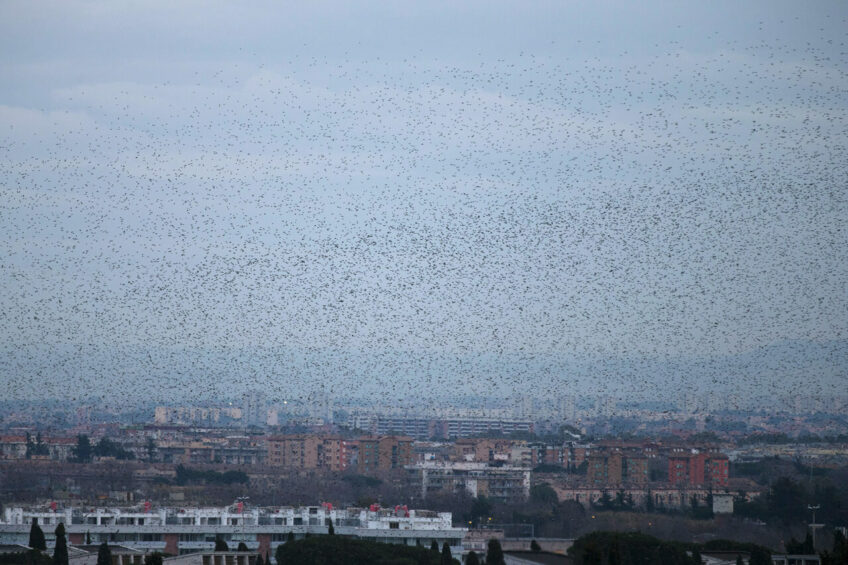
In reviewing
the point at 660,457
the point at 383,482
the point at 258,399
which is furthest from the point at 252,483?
the point at 258,399

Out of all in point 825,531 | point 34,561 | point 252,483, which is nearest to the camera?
point 34,561

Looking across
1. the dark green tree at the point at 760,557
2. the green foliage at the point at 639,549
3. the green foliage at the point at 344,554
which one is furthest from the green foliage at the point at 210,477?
the dark green tree at the point at 760,557

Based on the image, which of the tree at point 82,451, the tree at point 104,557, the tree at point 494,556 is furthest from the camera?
the tree at point 82,451

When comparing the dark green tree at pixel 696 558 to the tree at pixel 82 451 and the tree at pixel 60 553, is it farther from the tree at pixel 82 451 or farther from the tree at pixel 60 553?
the tree at pixel 82 451

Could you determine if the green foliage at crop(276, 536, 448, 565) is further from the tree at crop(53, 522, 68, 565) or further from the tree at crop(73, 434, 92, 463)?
the tree at crop(73, 434, 92, 463)

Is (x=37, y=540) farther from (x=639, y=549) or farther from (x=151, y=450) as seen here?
(x=151, y=450)

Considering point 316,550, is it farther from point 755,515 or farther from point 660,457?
point 660,457
